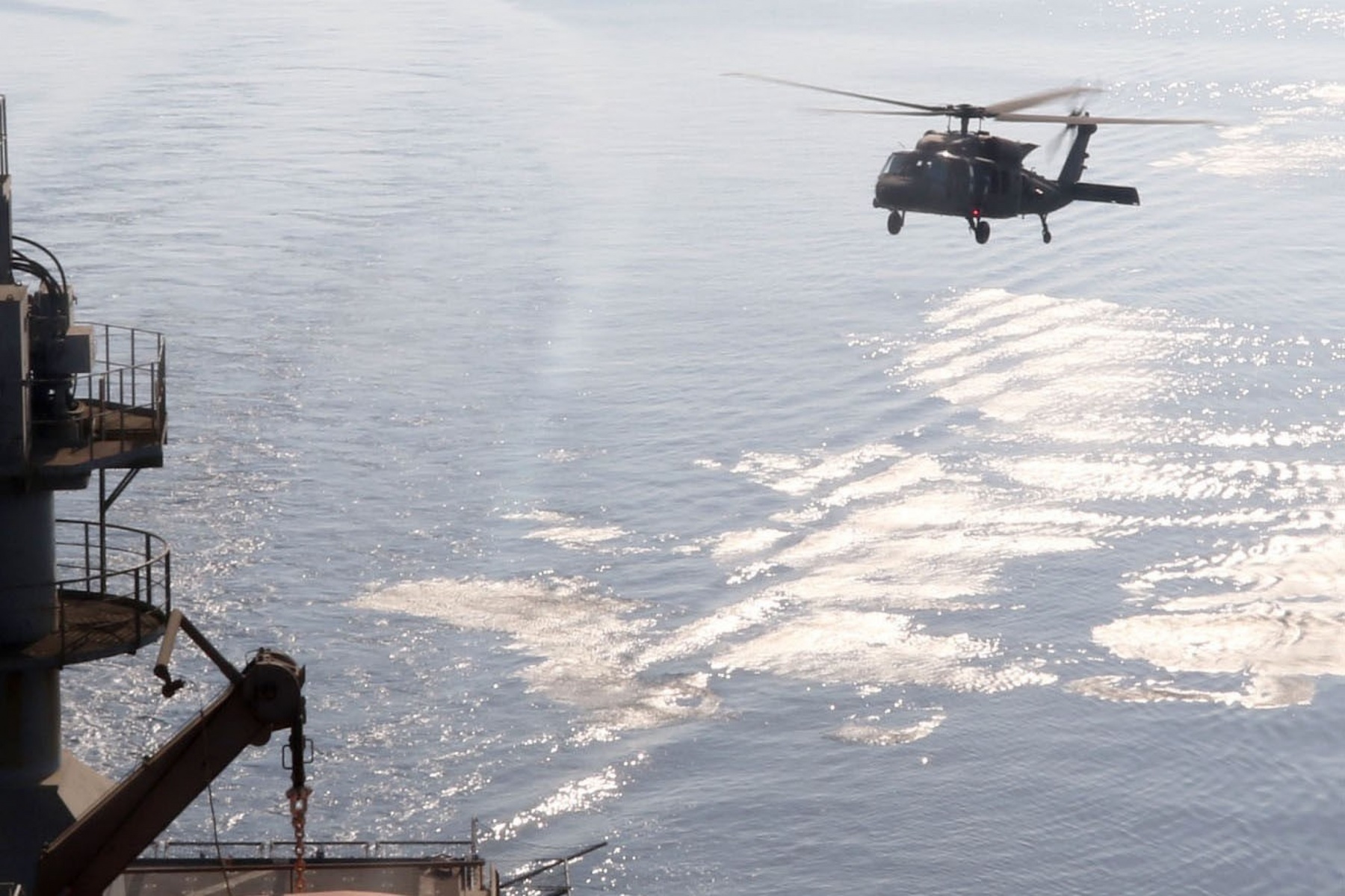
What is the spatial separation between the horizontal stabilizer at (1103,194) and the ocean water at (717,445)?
3827 cm

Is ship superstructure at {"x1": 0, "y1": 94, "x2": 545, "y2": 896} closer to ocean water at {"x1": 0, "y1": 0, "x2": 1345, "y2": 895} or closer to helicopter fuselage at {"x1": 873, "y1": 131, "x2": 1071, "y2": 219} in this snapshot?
helicopter fuselage at {"x1": 873, "y1": 131, "x2": 1071, "y2": 219}

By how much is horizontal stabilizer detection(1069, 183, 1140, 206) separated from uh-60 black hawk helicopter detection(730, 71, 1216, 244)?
4 cm

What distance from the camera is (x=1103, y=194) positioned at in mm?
57438

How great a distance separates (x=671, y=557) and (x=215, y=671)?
2681 centimetres

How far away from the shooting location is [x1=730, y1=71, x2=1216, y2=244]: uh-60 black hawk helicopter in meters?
53.0

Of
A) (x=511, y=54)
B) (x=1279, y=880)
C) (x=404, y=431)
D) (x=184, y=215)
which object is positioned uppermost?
(x=511, y=54)

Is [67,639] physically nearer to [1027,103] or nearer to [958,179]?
[958,179]

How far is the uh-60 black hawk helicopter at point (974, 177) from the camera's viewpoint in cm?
5303

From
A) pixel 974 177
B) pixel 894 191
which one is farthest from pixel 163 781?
pixel 974 177

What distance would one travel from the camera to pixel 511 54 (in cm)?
18325

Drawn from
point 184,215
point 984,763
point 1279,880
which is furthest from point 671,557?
point 184,215

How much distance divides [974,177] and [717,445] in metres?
74.0

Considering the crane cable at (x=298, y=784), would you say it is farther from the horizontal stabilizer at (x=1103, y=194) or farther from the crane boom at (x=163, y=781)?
the horizontal stabilizer at (x=1103, y=194)

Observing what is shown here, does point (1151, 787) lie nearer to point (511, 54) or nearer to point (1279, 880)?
point (1279, 880)
